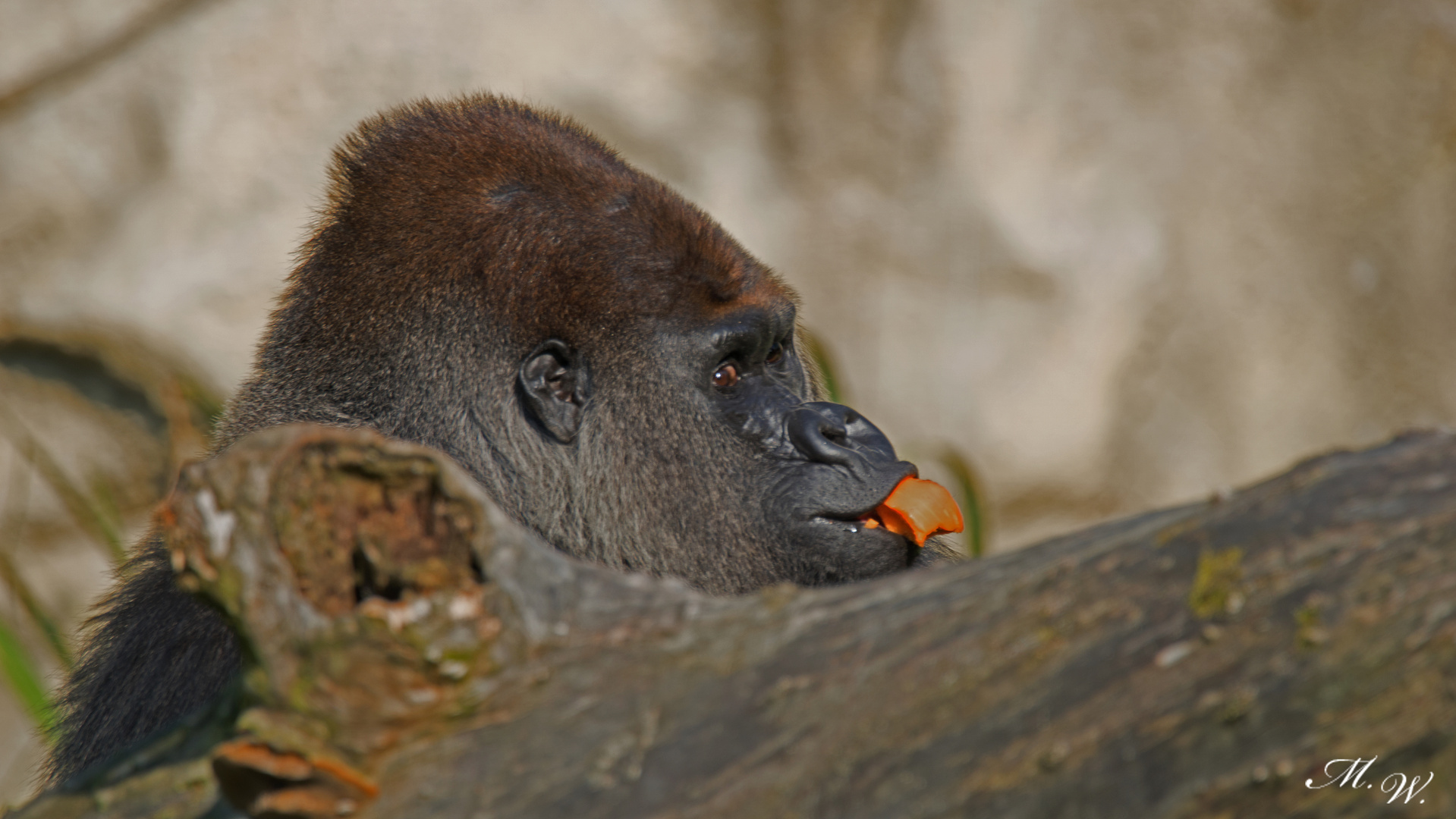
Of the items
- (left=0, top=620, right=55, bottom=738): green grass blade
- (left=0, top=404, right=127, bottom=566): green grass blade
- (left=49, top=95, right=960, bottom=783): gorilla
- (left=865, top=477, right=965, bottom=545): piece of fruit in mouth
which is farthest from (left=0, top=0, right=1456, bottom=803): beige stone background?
(left=865, top=477, right=965, bottom=545): piece of fruit in mouth

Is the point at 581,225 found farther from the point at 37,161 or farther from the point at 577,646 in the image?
the point at 37,161

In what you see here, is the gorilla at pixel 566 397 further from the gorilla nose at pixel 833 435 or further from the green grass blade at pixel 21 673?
the green grass blade at pixel 21 673

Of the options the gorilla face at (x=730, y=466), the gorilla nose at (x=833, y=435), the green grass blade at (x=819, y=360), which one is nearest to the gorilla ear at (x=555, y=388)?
the gorilla face at (x=730, y=466)

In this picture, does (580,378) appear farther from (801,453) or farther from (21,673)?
(21,673)

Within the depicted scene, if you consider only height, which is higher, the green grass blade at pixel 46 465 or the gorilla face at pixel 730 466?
the green grass blade at pixel 46 465

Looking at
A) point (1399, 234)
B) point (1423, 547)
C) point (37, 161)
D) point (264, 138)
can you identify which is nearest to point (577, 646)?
point (1423, 547)

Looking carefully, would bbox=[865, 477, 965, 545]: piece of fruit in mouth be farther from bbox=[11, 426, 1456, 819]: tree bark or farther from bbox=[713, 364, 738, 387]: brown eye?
bbox=[11, 426, 1456, 819]: tree bark

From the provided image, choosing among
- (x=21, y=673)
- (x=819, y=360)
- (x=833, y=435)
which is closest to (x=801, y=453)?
(x=833, y=435)

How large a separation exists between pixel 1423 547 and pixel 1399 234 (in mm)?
5966

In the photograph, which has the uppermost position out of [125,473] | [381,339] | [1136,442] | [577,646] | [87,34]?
[87,34]

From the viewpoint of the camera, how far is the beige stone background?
18.9 ft

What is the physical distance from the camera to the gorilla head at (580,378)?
251 centimetres

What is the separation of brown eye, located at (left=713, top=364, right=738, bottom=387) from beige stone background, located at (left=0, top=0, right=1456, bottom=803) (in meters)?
3.53

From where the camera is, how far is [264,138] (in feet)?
18.8
